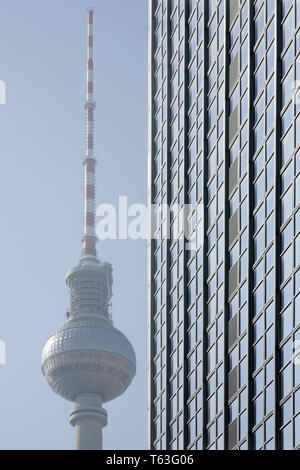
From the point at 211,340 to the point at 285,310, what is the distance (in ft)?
48.3

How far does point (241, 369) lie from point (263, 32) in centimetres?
1616

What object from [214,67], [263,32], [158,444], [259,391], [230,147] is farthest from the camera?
[158,444]

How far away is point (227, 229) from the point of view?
72.2m

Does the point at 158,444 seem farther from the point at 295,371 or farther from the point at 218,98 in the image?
the point at 295,371

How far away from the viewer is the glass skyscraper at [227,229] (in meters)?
61.2

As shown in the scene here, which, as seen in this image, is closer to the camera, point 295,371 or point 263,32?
point 295,371

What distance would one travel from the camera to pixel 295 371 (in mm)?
57656

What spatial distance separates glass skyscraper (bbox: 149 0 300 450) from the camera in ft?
201

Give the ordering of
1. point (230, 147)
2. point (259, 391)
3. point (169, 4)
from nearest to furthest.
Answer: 1. point (259, 391)
2. point (230, 147)
3. point (169, 4)
